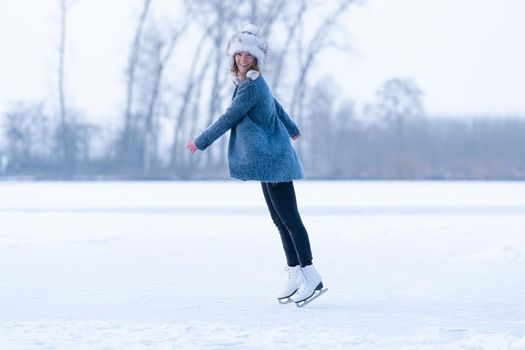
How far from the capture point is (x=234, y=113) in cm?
407

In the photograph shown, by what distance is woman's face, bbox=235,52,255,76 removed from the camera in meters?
4.17

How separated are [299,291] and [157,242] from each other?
3380 millimetres

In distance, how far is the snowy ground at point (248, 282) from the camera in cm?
333

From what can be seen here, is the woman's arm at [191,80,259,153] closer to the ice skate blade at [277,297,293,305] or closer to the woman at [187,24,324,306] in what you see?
the woman at [187,24,324,306]

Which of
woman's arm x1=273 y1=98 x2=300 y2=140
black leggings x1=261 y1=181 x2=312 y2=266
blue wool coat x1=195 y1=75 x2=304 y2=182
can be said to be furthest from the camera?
woman's arm x1=273 y1=98 x2=300 y2=140

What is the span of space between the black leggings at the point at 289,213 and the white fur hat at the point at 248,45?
600mm

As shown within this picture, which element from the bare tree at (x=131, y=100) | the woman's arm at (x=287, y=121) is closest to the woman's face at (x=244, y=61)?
the woman's arm at (x=287, y=121)

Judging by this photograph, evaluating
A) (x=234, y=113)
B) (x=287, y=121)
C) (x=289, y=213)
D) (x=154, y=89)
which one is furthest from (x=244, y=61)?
(x=154, y=89)

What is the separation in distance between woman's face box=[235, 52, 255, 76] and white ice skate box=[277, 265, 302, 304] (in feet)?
3.34

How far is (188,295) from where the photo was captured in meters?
4.46

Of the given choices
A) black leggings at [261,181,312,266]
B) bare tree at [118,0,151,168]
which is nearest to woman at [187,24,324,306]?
black leggings at [261,181,312,266]

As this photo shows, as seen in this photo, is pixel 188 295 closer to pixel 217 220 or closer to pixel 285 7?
pixel 217 220

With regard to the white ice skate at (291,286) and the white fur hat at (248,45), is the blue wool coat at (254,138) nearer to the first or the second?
the white fur hat at (248,45)

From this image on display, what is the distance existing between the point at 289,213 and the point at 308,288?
374 mm
